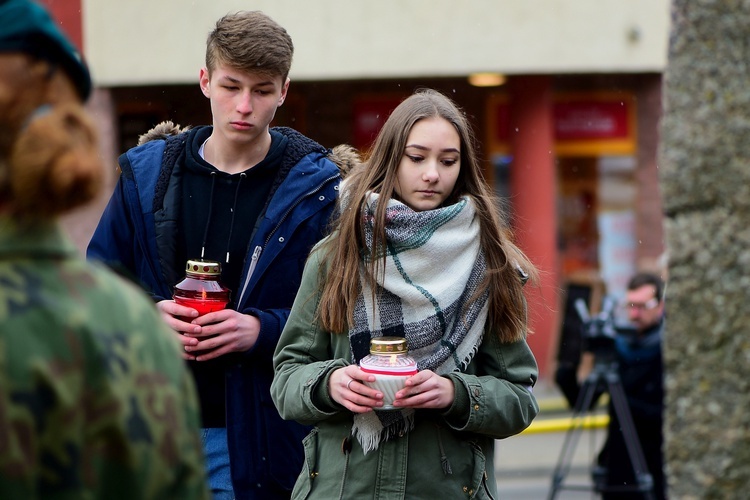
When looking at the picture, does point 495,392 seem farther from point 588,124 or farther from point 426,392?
point 588,124

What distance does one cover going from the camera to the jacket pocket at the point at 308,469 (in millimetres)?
3283

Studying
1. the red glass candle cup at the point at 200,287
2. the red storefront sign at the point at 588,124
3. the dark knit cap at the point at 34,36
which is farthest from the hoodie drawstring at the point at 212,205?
the red storefront sign at the point at 588,124

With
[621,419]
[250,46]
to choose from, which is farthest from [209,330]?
[621,419]

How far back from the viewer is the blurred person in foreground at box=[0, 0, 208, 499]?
4.87 ft

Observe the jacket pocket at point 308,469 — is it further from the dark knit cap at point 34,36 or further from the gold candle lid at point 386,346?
the dark knit cap at point 34,36

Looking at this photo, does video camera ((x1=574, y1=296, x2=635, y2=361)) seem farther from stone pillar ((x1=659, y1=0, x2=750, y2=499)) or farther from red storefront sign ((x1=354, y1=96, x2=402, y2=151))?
red storefront sign ((x1=354, y1=96, x2=402, y2=151))

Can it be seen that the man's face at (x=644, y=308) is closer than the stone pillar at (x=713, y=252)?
No

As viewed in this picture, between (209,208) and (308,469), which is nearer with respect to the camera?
(308,469)

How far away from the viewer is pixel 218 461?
3.80m

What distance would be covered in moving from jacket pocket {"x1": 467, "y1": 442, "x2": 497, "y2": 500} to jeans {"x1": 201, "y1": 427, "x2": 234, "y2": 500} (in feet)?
2.94

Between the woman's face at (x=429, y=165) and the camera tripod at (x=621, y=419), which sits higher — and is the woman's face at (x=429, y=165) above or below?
above

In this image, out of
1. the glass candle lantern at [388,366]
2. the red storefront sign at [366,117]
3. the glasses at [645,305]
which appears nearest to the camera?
the glass candle lantern at [388,366]

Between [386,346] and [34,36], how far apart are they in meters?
1.62

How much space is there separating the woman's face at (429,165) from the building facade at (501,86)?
8929 millimetres
